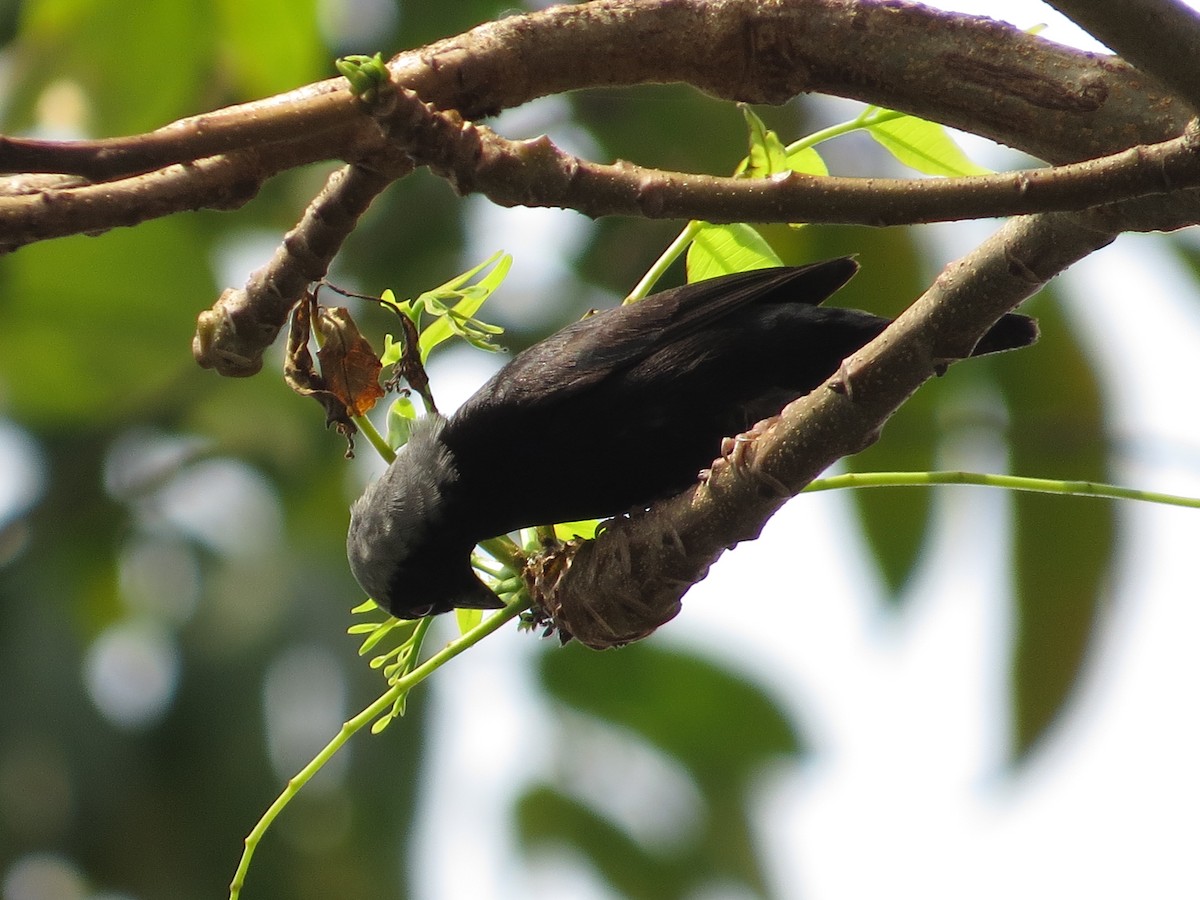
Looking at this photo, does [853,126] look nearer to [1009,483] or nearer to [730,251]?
[730,251]

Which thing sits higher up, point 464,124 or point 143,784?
point 464,124

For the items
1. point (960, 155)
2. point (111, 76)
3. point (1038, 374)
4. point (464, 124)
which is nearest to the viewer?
point (464, 124)

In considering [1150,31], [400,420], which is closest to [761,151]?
[1150,31]

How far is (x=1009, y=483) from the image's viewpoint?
2.32 metres

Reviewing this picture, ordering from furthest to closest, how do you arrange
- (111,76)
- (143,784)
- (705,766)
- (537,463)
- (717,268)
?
(143,784)
(705,766)
(111,76)
(537,463)
(717,268)

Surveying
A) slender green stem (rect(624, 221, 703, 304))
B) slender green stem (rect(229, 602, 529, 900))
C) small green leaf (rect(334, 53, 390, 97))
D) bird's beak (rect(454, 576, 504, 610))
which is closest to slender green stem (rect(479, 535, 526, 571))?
bird's beak (rect(454, 576, 504, 610))

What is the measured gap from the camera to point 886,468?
550 cm

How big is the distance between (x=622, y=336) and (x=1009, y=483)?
1299 mm

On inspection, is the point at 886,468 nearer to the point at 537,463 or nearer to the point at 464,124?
the point at 537,463

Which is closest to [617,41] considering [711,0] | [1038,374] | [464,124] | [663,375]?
[711,0]

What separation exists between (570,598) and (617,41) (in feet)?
3.50

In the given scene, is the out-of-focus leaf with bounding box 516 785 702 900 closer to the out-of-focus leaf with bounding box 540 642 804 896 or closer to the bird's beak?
the out-of-focus leaf with bounding box 540 642 804 896

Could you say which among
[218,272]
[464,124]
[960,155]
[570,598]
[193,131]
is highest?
[218,272]

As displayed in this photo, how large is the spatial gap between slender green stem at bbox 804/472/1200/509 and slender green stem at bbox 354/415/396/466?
0.94 m
